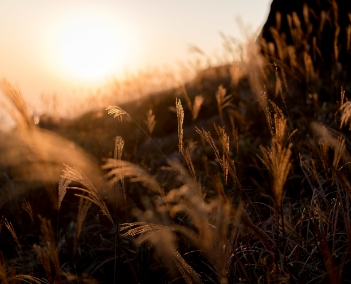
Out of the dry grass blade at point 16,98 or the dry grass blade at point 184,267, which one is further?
the dry grass blade at point 16,98

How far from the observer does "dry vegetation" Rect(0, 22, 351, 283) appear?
1512mm

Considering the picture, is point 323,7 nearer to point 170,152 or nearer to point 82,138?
point 170,152

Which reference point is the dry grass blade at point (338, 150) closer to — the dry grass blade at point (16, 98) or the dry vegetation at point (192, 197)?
the dry vegetation at point (192, 197)

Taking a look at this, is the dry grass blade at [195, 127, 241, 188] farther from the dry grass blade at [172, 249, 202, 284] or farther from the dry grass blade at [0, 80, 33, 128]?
the dry grass blade at [0, 80, 33, 128]

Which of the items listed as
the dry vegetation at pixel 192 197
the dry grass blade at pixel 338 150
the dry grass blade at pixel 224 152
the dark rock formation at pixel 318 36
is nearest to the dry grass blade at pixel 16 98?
the dry vegetation at pixel 192 197

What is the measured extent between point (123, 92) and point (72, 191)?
4.39m

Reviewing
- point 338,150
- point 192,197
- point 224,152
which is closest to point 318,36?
point 338,150

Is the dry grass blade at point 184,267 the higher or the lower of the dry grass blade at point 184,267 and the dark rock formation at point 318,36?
the lower

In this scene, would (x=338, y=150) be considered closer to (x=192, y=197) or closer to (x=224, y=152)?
(x=224, y=152)

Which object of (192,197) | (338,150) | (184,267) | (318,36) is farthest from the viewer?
(318,36)

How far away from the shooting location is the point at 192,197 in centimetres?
129

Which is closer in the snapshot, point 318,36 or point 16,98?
point 16,98

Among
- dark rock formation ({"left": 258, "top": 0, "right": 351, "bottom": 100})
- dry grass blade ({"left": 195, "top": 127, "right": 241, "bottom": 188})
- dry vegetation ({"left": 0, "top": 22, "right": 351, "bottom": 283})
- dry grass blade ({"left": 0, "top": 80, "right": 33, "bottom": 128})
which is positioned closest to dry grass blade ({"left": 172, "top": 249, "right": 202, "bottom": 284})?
dry vegetation ({"left": 0, "top": 22, "right": 351, "bottom": 283})

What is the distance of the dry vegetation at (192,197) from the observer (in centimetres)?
151
